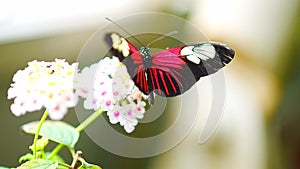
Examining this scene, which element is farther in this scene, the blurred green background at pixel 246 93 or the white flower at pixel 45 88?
the blurred green background at pixel 246 93

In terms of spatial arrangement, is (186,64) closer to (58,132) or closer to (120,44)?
(120,44)

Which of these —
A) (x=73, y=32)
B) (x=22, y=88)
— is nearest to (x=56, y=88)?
(x=22, y=88)

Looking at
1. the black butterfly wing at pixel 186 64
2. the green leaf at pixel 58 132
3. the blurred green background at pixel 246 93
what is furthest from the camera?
the blurred green background at pixel 246 93

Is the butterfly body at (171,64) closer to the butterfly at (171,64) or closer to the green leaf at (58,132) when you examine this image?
the butterfly at (171,64)

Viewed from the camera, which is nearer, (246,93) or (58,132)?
(58,132)

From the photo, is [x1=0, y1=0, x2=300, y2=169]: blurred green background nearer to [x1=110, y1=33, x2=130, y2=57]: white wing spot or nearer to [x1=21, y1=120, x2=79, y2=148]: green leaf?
[x1=21, y1=120, x2=79, y2=148]: green leaf

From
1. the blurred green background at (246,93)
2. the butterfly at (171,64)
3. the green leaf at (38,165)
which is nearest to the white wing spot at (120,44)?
the butterfly at (171,64)

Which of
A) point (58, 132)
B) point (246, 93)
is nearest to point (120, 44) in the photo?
point (58, 132)
